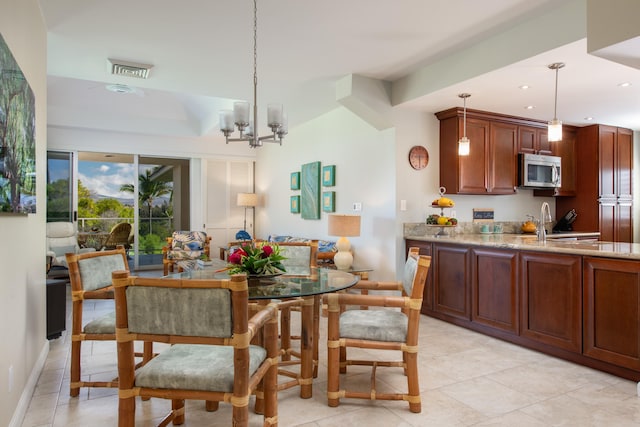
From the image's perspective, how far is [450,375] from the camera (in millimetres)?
2766

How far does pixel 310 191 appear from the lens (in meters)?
6.23

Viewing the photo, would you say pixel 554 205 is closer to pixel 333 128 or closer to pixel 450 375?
pixel 333 128

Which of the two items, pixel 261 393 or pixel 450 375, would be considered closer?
pixel 261 393

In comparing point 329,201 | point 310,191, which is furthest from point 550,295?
point 310,191

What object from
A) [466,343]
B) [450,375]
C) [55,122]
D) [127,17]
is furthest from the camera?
[55,122]

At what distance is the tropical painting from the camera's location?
1683 mm

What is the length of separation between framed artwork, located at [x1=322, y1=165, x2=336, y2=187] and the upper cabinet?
150 centimetres

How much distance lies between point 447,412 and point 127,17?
3.42 metres

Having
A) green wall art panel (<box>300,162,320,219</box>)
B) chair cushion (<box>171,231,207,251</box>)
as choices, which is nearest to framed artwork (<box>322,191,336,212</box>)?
green wall art panel (<box>300,162,320,219</box>)

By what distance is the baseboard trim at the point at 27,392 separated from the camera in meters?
2.03

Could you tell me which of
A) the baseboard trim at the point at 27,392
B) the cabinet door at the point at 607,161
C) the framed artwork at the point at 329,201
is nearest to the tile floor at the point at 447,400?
the baseboard trim at the point at 27,392

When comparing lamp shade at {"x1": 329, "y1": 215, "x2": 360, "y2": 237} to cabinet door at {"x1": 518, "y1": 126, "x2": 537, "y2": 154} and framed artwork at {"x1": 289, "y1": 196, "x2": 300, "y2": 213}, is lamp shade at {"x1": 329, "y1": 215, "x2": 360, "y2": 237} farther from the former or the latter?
cabinet door at {"x1": 518, "y1": 126, "x2": 537, "y2": 154}

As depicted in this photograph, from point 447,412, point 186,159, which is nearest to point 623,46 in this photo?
point 447,412

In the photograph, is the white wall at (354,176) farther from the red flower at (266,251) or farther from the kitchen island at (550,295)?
the red flower at (266,251)
